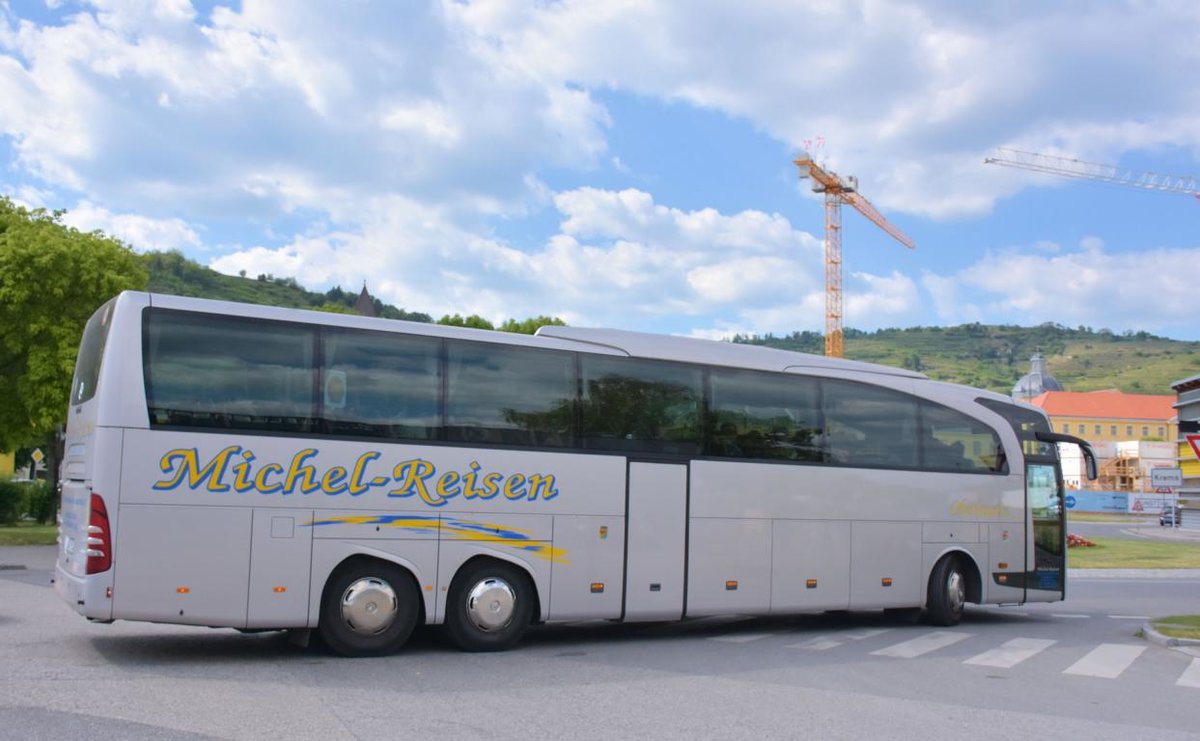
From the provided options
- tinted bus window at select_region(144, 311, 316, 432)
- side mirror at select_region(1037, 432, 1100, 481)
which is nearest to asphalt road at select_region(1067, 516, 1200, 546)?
side mirror at select_region(1037, 432, 1100, 481)

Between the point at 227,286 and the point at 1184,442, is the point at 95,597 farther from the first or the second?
the point at 227,286

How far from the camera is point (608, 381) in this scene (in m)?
12.9

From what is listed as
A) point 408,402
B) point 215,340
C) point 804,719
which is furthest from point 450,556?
point 804,719

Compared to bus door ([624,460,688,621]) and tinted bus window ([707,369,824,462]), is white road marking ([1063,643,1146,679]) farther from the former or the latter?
bus door ([624,460,688,621])

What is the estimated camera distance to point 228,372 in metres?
10.4

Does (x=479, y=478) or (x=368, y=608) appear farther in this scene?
(x=479, y=478)

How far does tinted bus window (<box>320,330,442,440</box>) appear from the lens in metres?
11.0

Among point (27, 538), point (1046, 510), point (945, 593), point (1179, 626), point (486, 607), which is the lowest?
point (27, 538)

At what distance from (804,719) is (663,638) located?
18.1ft

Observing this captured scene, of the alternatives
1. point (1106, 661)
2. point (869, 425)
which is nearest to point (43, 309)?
point (869, 425)

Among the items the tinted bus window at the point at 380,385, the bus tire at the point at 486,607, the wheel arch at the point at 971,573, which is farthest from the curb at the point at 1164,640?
the tinted bus window at the point at 380,385

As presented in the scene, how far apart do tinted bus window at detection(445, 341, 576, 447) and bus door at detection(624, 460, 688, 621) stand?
122 cm

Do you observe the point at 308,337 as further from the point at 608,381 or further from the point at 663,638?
the point at 663,638

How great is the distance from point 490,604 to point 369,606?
4.57 feet
